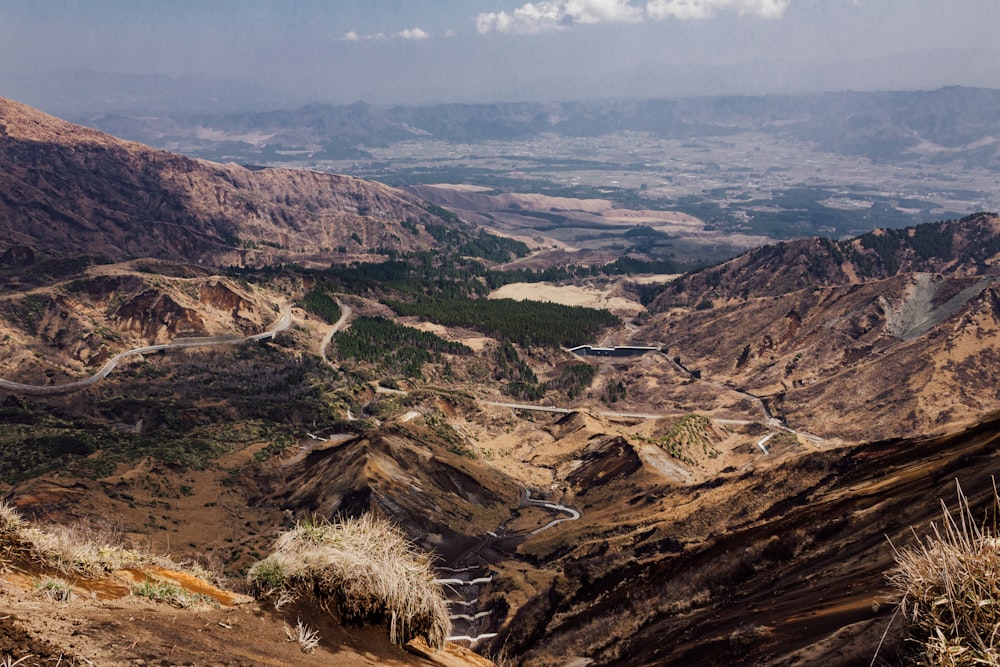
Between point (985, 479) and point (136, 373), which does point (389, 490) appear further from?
point (136, 373)

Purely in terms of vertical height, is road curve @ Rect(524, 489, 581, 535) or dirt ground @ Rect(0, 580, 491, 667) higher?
dirt ground @ Rect(0, 580, 491, 667)

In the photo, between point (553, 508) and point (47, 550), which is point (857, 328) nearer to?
point (553, 508)

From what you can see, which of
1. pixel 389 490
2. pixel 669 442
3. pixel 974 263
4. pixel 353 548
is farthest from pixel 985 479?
pixel 974 263

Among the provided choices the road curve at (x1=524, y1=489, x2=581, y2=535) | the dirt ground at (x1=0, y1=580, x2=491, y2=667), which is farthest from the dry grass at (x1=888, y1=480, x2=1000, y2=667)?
the road curve at (x1=524, y1=489, x2=581, y2=535)

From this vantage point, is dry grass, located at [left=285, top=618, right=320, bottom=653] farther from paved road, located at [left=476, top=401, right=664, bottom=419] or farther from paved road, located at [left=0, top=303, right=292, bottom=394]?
paved road, located at [left=0, top=303, right=292, bottom=394]

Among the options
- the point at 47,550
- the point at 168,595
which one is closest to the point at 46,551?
the point at 47,550

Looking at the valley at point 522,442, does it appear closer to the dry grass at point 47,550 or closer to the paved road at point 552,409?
the dry grass at point 47,550

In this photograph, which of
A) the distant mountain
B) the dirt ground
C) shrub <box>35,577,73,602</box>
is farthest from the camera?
the distant mountain
